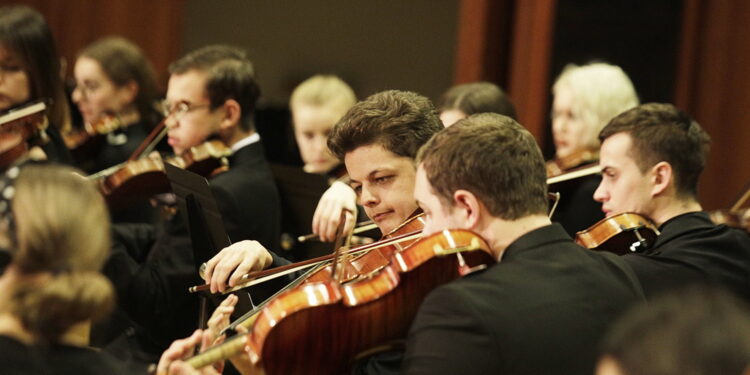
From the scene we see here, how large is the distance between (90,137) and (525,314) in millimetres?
3208

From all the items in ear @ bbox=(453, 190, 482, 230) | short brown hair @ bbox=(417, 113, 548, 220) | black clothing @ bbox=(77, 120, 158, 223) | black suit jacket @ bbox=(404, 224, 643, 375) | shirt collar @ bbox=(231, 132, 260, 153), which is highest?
short brown hair @ bbox=(417, 113, 548, 220)

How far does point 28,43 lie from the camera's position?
381cm

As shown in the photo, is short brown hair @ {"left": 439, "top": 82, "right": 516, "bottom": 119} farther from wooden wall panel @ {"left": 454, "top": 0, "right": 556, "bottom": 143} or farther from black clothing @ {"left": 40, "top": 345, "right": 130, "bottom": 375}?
black clothing @ {"left": 40, "top": 345, "right": 130, "bottom": 375}

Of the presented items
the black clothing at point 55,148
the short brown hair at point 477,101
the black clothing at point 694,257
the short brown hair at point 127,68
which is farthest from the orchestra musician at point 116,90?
the black clothing at point 694,257

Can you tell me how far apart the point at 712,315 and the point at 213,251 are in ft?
5.53

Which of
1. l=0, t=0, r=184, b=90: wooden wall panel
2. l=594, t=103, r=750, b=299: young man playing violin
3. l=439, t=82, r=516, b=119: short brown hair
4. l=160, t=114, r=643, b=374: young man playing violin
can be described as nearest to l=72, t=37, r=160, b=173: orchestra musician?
l=0, t=0, r=184, b=90: wooden wall panel

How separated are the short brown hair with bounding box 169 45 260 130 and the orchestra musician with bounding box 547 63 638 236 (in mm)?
1151

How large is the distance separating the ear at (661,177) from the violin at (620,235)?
138mm

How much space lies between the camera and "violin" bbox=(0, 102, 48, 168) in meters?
3.54

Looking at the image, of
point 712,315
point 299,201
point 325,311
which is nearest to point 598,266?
point 325,311

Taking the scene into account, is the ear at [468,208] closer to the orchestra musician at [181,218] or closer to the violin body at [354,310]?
the violin body at [354,310]

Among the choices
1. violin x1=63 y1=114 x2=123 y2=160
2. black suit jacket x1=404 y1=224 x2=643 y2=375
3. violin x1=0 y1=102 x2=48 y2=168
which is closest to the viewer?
Result: black suit jacket x1=404 y1=224 x2=643 y2=375

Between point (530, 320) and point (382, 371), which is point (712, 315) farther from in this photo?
point (382, 371)

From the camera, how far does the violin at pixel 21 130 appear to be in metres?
3.54
